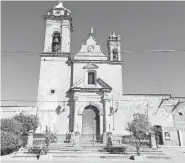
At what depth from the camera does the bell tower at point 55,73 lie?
22172mm

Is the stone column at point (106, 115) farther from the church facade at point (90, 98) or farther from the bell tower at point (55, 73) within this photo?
the bell tower at point (55, 73)

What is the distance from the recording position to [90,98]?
22.6 meters

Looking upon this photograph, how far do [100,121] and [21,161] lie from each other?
35.5ft

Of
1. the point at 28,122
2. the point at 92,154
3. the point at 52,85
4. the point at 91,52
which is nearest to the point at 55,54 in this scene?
the point at 52,85

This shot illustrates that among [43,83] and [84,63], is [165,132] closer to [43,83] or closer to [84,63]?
[84,63]

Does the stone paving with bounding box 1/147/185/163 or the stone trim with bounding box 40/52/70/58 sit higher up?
the stone trim with bounding box 40/52/70/58

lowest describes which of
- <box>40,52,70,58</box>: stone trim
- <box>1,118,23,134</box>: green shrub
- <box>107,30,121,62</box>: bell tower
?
<box>1,118,23,134</box>: green shrub

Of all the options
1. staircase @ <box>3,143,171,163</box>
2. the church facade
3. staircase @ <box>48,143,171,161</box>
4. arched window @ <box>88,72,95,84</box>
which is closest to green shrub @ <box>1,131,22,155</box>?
staircase @ <box>3,143,171,163</box>

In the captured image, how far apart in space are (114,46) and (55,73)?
9.08m

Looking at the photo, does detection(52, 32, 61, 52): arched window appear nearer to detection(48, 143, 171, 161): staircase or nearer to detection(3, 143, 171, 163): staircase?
detection(48, 143, 171, 161): staircase

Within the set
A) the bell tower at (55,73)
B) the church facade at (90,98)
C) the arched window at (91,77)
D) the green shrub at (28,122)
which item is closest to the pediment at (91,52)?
the church facade at (90,98)

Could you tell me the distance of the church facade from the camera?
22.0 m

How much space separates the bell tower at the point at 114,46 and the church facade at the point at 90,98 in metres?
0.15

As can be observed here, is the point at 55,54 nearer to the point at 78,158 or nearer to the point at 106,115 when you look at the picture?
the point at 106,115
